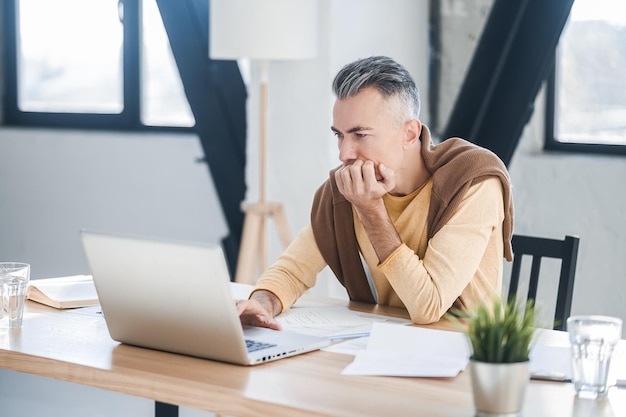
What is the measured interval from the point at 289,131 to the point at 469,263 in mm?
1845

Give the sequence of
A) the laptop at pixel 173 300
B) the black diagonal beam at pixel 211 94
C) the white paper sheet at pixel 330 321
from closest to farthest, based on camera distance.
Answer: the laptop at pixel 173 300 < the white paper sheet at pixel 330 321 < the black diagonal beam at pixel 211 94

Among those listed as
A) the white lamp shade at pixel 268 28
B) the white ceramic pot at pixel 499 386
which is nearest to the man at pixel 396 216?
the white ceramic pot at pixel 499 386

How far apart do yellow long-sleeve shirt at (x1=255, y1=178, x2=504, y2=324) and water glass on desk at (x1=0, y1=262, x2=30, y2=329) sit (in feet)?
1.69

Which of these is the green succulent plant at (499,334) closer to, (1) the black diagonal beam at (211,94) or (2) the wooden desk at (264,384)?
(2) the wooden desk at (264,384)

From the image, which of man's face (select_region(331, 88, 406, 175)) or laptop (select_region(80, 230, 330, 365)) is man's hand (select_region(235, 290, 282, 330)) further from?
man's face (select_region(331, 88, 406, 175))

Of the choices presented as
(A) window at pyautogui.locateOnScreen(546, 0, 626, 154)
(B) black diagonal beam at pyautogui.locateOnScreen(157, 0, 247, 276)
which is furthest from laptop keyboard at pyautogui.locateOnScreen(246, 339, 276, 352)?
(B) black diagonal beam at pyautogui.locateOnScreen(157, 0, 247, 276)

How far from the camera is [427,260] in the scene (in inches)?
80.4

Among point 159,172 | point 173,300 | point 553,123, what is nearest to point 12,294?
point 173,300

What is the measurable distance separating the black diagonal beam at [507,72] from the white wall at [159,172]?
26 centimetres

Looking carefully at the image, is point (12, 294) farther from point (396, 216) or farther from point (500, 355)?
point (500, 355)

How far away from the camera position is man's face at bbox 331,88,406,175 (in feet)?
7.03

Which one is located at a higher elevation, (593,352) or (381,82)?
(381,82)

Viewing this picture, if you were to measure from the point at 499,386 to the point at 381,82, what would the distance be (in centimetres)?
102

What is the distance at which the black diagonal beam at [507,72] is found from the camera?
3521 mm
